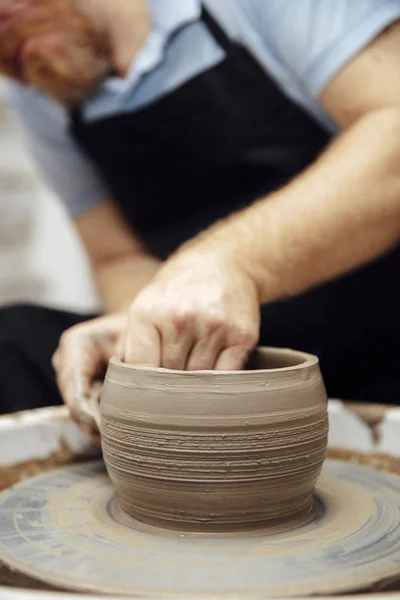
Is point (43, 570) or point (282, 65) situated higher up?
point (282, 65)

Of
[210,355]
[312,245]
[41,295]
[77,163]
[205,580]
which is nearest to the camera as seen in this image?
[205,580]

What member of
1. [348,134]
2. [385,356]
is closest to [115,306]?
[385,356]

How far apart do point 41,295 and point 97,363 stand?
1.61 meters

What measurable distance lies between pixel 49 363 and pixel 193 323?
61 cm

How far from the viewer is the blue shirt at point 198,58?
1.03 metres

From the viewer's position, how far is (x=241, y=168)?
1.39 metres

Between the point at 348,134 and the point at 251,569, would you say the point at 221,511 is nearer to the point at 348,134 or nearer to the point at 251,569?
the point at 251,569

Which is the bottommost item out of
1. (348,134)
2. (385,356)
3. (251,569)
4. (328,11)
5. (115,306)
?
(385,356)

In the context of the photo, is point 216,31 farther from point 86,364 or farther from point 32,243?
point 32,243

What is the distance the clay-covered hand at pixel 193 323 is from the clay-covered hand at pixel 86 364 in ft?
0.54

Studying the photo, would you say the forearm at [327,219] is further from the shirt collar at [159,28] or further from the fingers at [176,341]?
the shirt collar at [159,28]

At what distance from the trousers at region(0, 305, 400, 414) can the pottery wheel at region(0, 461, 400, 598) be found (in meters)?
0.45

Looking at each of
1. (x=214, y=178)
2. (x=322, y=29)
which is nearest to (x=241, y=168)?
(x=214, y=178)

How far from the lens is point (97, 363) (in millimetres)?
973
